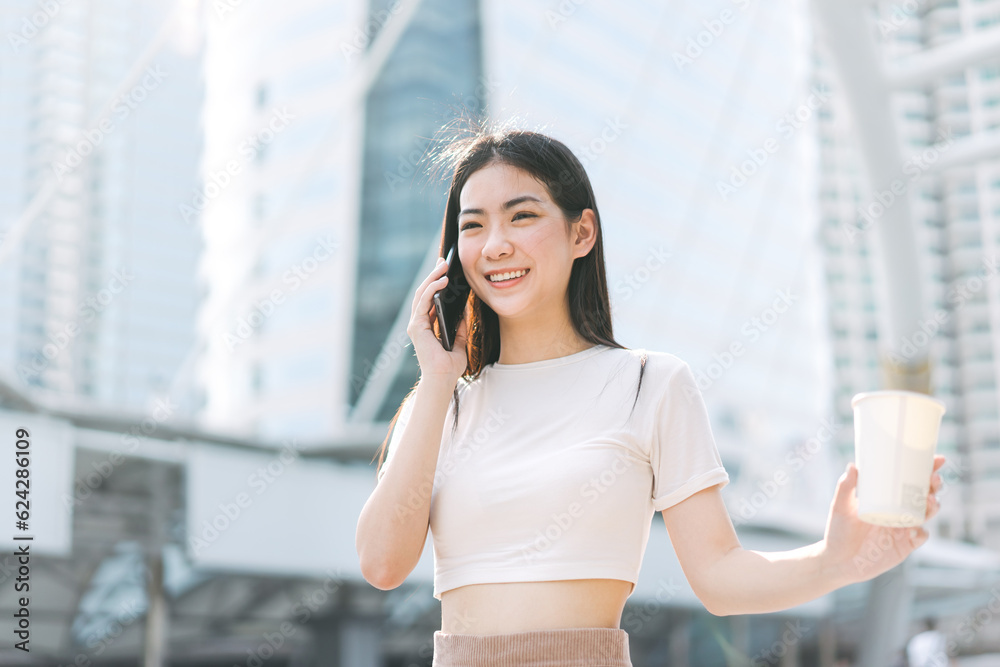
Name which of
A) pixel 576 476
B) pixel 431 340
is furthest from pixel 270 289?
pixel 576 476

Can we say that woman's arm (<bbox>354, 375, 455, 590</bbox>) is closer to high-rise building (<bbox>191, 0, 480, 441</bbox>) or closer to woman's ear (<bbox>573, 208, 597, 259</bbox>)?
woman's ear (<bbox>573, 208, 597, 259</bbox>)

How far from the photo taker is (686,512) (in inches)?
54.0

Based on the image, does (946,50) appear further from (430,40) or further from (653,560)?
(430,40)

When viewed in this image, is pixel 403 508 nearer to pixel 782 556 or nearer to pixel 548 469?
pixel 548 469

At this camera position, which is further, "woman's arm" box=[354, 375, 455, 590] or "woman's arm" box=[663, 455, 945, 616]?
"woman's arm" box=[354, 375, 455, 590]

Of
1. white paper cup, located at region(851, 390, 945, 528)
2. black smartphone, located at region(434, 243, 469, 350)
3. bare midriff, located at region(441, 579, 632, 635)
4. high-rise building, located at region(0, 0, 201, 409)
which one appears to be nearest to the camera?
white paper cup, located at region(851, 390, 945, 528)

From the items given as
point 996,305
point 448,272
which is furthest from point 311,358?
point 996,305

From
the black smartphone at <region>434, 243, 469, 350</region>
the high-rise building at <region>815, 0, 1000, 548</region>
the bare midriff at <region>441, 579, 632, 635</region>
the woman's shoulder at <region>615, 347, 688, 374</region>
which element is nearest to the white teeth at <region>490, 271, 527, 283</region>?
the black smartphone at <region>434, 243, 469, 350</region>

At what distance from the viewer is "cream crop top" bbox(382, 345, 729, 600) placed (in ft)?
4.43

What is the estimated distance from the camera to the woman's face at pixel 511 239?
148cm

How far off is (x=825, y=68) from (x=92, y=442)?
727 cm

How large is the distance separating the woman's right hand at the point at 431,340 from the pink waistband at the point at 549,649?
15.9 inches

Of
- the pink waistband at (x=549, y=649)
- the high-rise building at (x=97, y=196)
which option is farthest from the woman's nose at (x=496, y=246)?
the high-rise building at (x=97, y=196)

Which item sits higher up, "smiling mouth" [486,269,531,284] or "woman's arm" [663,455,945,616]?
"smiling mouth" [486,269,531,284]
